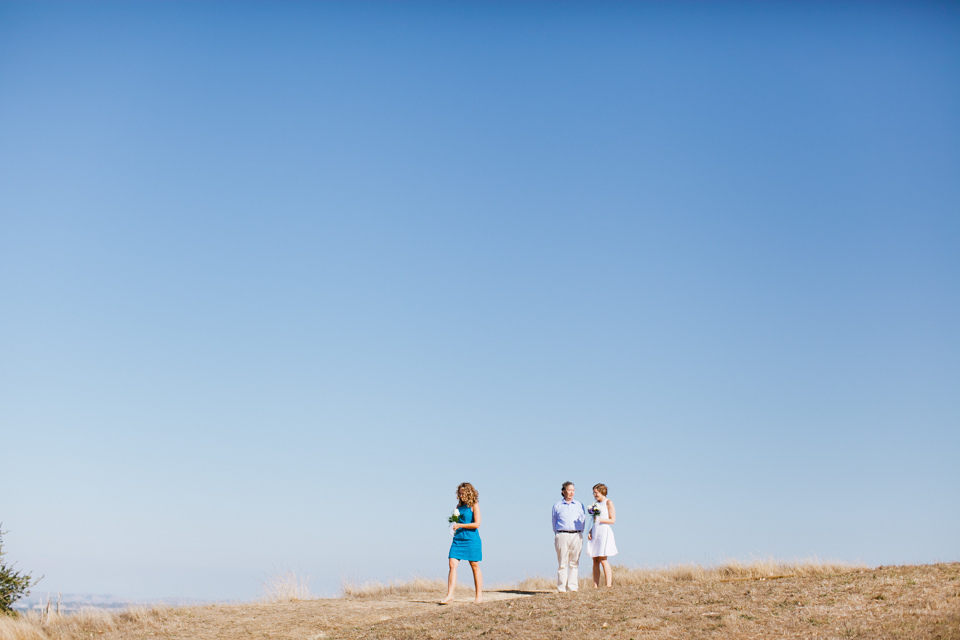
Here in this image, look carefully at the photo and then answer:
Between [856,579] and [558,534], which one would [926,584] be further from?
[558,534]

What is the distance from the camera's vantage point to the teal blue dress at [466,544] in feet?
50.0

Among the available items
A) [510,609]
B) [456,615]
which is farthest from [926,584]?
[456,615]

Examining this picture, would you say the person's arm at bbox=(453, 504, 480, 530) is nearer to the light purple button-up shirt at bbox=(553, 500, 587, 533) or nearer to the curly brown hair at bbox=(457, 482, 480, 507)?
the curly brown hair at bbox=(457, 482, 480, 507)

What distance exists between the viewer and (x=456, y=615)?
44.8ft

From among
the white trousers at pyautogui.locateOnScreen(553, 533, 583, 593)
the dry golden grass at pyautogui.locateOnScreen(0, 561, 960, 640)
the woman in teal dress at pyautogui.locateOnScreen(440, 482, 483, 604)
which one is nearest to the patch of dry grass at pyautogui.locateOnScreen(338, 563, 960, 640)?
the dry golden grass at pyautogui.locateOnScreen(0, 561, 960, 640)

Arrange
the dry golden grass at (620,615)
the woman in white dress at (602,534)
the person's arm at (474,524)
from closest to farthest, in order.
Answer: the dry golden grass at (620,615), the person's arm at (474,524), the woman in white dress at (602,534)

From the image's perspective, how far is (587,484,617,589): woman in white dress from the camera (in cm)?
1628

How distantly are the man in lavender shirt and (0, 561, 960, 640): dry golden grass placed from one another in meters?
1.63

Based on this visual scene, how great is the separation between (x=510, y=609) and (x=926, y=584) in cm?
657

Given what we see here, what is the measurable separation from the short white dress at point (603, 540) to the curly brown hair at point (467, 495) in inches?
111

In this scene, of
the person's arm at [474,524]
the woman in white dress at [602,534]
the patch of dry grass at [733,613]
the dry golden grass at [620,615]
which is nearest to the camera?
the patch of dry grass at [733,613]

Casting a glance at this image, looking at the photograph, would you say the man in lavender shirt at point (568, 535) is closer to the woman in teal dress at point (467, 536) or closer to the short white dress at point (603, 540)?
the short white dress at point (603, 540)

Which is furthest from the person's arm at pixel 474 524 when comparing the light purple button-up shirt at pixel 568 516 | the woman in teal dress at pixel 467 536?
the light purple button-up shirt at pixel 568 516

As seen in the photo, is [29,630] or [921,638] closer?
[921,638]
